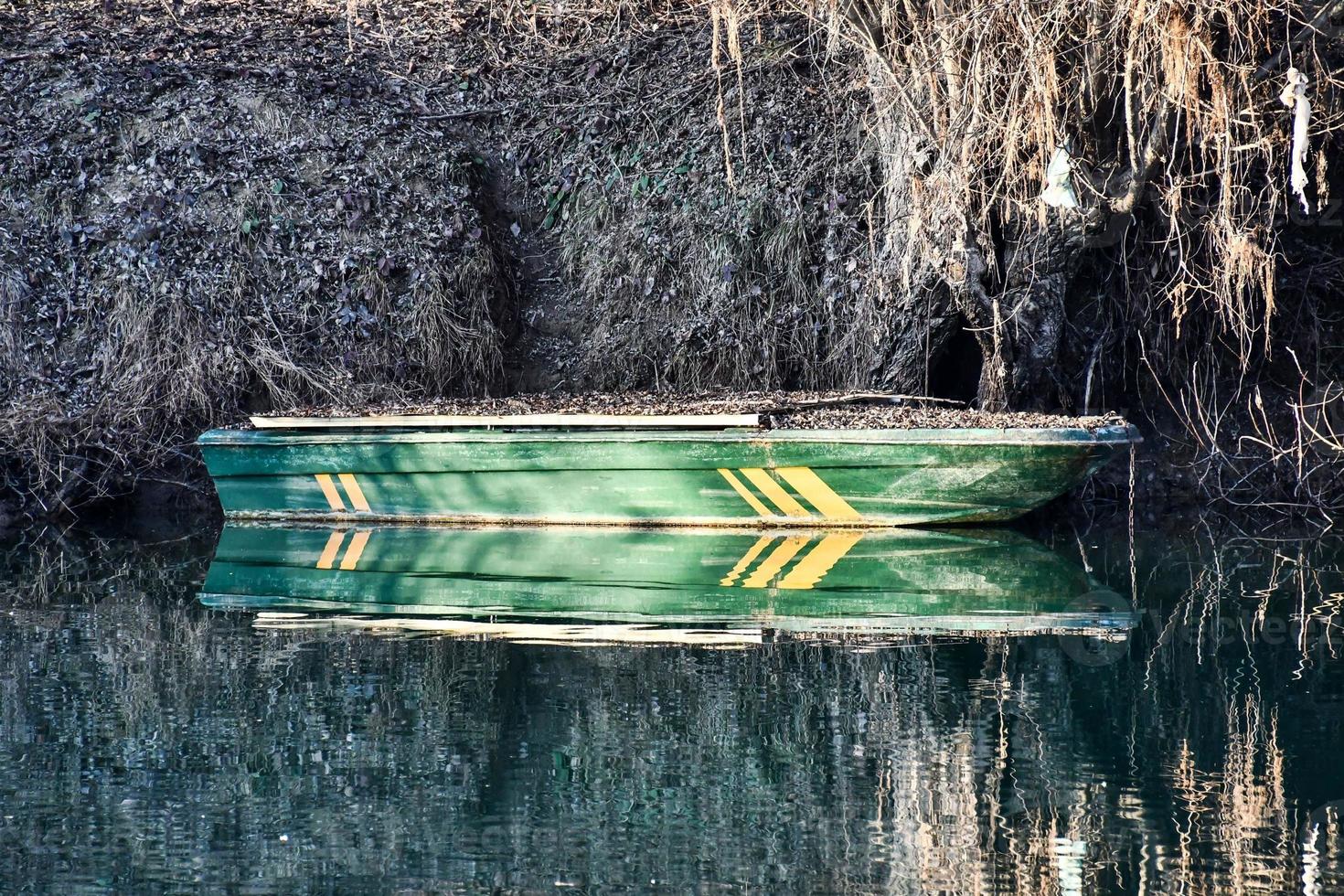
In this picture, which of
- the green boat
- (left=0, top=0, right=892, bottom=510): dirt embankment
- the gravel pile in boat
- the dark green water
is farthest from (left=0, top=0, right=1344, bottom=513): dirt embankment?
the dark green water

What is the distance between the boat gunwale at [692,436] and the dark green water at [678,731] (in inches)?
34.1

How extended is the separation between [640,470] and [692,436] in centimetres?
43

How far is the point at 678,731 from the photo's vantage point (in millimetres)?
4395

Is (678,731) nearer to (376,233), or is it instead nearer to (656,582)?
(656,582)

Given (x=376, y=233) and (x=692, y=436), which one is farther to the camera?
(x=376, y=233)

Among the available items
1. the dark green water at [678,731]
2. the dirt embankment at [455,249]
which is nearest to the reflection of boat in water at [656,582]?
the dark green water at [678,731]

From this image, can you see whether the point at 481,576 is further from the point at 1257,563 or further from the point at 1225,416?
the point at 1225,416

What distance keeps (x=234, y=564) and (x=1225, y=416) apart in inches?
Answer: 245

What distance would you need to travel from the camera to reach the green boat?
7.98 meters

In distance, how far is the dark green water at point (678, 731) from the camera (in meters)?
3.39

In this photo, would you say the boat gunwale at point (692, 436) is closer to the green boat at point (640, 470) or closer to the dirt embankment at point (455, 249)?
the green boat at point (640, 470)

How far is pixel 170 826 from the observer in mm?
3611

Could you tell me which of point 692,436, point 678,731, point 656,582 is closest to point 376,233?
point 692,436

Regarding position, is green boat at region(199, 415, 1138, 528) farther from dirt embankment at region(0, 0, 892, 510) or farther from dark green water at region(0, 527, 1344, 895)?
dirt embankment at region(0, 0, 892, 510)
